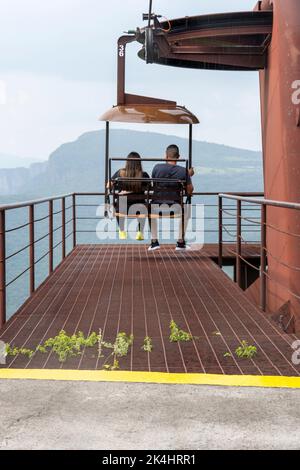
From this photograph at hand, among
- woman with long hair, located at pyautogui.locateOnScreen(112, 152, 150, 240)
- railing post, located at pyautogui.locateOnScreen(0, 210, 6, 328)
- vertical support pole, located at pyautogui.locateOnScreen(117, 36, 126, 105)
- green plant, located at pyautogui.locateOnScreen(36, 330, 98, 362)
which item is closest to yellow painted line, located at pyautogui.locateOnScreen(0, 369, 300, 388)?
green plant, located at pyautogui.locateOnScreen(36, 330, 98, 362)

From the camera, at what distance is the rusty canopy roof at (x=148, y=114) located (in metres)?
9.75

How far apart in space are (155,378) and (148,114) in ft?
21.2

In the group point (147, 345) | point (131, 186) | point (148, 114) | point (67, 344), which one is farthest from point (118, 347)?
point (148, 114)

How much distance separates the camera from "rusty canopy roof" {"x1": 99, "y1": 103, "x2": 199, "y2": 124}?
9.75 m

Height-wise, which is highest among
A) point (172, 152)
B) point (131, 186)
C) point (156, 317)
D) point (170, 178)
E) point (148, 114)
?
point (148, 114)

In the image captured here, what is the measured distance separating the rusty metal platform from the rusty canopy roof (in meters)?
2.19

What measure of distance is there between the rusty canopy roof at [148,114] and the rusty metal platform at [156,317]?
2189 mm

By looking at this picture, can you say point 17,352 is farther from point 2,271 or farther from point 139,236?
point 139,236

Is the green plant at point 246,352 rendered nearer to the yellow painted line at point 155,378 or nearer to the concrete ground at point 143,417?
the yellow painted line at point 155,378

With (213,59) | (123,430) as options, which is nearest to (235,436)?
(123,430)

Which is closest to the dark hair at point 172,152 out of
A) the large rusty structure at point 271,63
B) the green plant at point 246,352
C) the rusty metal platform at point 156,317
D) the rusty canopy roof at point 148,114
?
the rusty canopy roof at point 148,114

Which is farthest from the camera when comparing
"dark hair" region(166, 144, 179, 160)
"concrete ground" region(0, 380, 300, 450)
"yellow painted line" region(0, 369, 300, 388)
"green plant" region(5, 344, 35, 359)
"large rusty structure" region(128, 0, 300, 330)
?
"dark hair" region(166, 144, 179, 160)

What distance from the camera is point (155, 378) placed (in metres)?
3.83

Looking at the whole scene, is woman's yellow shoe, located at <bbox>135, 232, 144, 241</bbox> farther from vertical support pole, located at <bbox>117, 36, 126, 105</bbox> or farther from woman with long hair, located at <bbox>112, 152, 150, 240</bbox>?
vertical support pole, located at <bbox>117, 36, 126, 105</bbox>
